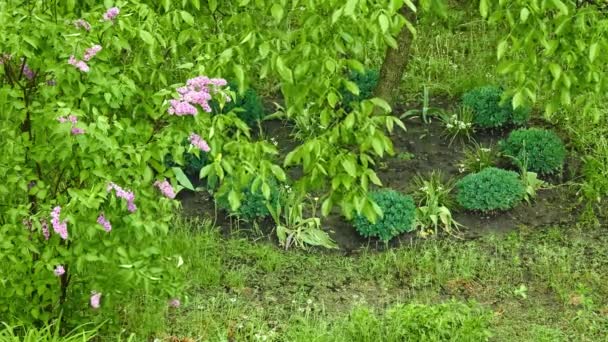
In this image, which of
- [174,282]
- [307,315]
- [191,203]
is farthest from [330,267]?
[174,282]

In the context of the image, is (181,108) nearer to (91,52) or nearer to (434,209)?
(91,52)

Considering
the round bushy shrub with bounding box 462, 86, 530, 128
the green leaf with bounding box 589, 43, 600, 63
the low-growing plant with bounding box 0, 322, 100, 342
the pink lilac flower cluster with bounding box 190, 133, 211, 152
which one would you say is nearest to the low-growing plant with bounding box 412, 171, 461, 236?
the round bushy shrub with bounding box 462, 86, 530, 128

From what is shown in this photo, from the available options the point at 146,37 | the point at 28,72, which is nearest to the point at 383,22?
the point at 146,37

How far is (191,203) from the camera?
5.93 metres

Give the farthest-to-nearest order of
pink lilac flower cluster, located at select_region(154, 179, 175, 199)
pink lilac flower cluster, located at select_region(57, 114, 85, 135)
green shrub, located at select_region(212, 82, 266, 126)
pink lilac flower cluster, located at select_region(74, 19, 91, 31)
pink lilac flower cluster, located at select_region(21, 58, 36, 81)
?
green shrub, located at select_region(212, 82, 266, 126) → pink lilac flower cluster, located at select_region(21, 58, 36, 81) → pink lilac flower cluster, located at select_region(154, 179, 175, 199) → pink lilac flower cluster, located at select_region(74, 19, 91, 31) → pink lilac flower cluster, located at select_region(57, 114, 85, 135)

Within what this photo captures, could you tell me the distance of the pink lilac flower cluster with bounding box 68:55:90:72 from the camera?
135 inches

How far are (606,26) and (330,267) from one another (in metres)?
2.14

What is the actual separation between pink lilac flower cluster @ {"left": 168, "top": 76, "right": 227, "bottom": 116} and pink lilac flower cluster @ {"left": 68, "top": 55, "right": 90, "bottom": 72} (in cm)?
33

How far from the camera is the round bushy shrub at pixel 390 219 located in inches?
215

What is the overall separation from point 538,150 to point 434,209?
3.00 ft

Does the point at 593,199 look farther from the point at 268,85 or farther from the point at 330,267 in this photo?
the point at 268,85

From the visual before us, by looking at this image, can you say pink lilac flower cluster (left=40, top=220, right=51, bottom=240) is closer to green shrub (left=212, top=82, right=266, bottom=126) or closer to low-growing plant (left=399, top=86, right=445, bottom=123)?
green shrub (left=212, top=82, right=266, bottom=126)

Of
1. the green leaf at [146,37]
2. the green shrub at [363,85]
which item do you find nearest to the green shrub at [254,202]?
the green shrub at [363,85]

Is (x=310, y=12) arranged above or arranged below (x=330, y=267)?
above
